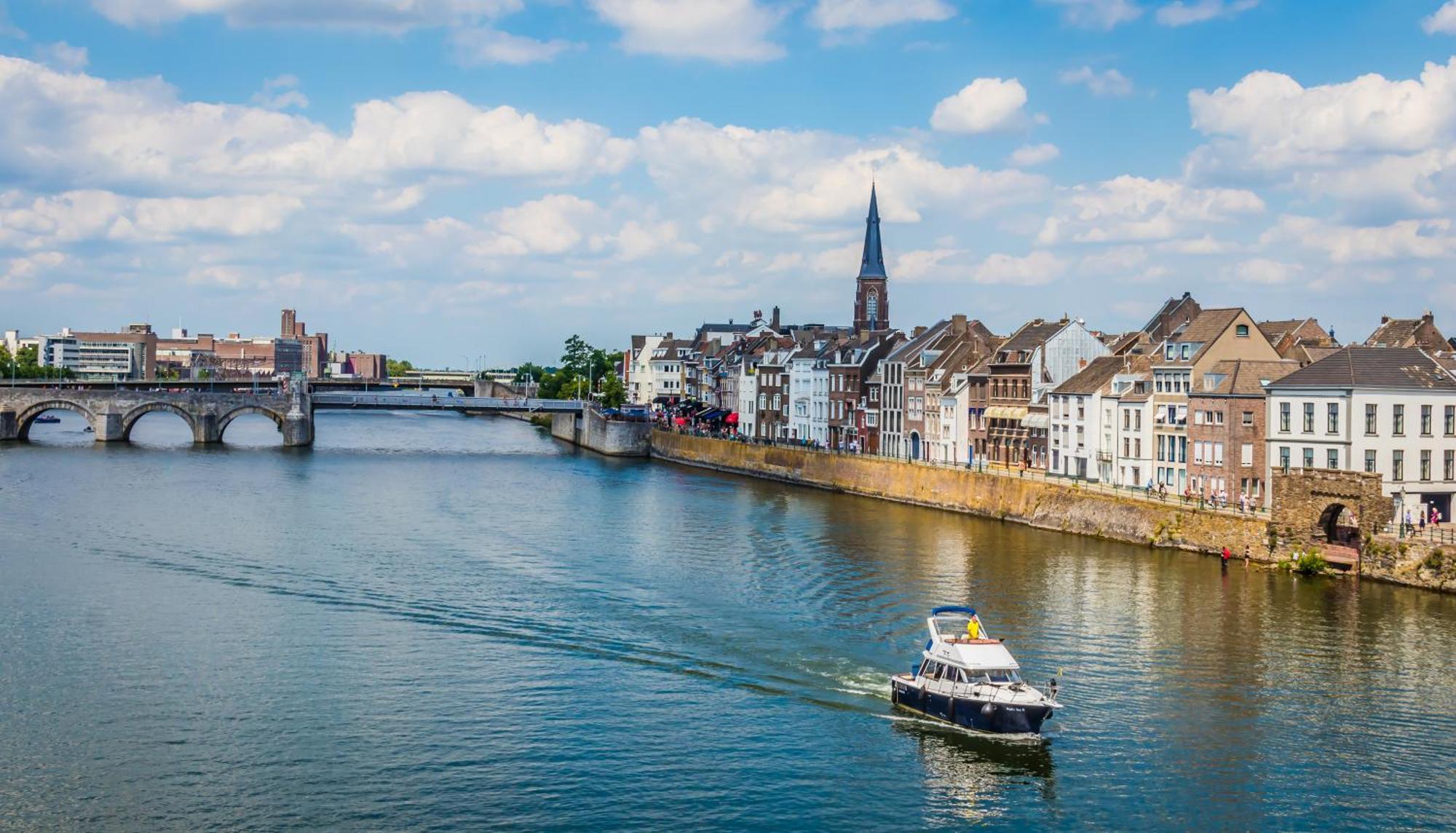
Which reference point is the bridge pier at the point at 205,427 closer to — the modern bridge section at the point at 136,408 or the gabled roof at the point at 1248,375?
the modern bridge section at the point at 136,408

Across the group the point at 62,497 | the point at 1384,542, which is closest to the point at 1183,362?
the point at 1384,542

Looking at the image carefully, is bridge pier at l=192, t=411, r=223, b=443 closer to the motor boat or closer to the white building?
the white building

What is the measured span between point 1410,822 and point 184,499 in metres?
80.7

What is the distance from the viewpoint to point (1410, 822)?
3491 centimetres

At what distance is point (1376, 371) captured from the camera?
71.1 meters

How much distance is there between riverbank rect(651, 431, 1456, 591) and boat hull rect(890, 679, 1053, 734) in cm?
3216

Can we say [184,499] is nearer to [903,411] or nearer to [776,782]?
[903,411]

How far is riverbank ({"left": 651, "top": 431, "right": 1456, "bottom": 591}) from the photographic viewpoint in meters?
70.2

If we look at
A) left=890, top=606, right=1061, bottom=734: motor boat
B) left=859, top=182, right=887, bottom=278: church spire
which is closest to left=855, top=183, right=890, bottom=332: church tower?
left=859, top=182, right=887, bottom=278: church spire

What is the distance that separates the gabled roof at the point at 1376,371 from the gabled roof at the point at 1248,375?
5454 millimetres

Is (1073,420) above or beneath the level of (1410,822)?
above

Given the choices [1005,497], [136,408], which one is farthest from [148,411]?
[1005,497]

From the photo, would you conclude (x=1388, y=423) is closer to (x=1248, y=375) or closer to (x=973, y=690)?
(x=1248, y=375)

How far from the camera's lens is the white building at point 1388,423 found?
70.1 metres
